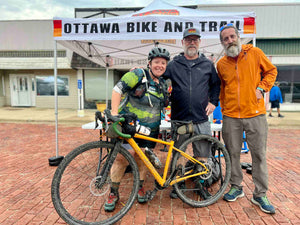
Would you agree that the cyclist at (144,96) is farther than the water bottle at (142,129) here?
Yes

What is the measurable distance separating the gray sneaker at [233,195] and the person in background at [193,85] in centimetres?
27

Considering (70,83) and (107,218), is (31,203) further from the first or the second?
(70,83)

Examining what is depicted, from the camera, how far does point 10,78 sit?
15508 millimetres

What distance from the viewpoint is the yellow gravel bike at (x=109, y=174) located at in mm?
2125

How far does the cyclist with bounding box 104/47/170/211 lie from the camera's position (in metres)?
2.45

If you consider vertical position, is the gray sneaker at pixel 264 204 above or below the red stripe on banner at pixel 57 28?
below

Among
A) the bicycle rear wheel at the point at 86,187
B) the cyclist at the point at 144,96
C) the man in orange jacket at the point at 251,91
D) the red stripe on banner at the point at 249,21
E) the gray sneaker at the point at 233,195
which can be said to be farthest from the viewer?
the red stripe on banner at the point at 249,21

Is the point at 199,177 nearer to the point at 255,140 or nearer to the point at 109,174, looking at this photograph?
the point at 255,140

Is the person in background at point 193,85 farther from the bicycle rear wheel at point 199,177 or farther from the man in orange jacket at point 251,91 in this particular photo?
the man in orange jacket at point 251,91

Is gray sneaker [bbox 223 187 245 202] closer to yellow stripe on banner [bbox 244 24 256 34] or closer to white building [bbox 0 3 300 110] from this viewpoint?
yellow stripe on banner [bbox 244 24 256 34]

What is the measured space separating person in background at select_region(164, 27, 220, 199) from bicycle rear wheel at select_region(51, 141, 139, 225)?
3.11 feet

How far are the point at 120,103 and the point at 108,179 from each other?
896 mm

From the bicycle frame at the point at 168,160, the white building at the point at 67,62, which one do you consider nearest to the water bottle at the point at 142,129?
the bicycle frame at the point at 168,160

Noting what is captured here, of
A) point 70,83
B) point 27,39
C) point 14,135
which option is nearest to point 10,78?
point 27,39
